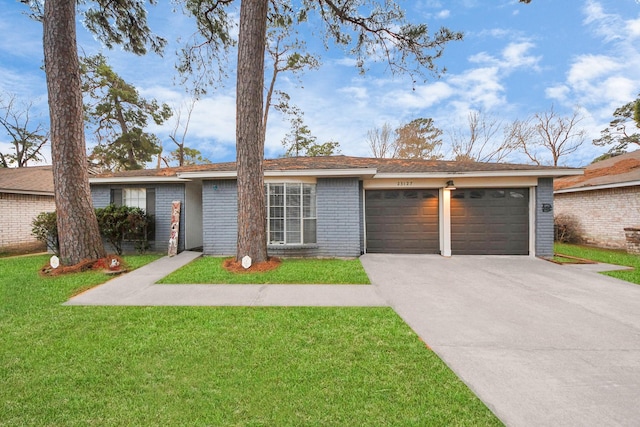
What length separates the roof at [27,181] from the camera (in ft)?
31.9

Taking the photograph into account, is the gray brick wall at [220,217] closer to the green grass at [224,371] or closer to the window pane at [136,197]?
the window pane at [136,197]

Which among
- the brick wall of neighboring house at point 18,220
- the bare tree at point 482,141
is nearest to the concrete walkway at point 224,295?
the brick wall of neighboring house at point 18,220

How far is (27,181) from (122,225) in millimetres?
7880

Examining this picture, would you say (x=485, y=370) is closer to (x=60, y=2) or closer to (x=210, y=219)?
(x=210, y=219)

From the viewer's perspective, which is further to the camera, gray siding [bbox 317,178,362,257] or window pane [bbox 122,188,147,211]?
window pane [bbox 122,188,147,211]

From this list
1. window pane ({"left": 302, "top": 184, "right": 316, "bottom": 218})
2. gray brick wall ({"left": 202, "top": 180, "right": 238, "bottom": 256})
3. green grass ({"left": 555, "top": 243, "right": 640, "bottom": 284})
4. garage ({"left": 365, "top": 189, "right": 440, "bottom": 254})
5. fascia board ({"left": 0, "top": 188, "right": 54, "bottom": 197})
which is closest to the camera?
green grass ({"left": 555, "top": 243, "right": 640, "bottom": 284})

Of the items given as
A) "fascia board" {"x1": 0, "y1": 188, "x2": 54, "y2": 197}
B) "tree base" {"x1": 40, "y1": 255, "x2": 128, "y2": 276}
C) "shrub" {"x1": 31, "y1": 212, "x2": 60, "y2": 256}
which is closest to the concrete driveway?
"tree base" {"x1": 40, "y1": 255, "x2": 128, "y2": 276}

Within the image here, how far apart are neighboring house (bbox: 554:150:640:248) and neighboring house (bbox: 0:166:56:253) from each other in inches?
882

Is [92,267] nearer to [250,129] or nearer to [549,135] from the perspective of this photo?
[250,129]

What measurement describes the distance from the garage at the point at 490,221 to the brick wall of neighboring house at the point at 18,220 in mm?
16157

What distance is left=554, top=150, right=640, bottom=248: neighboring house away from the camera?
876 cm

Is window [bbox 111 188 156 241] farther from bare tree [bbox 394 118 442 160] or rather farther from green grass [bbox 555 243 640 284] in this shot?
bare tree [bbox 394 118 442 160]

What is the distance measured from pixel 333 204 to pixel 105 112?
65.6ft

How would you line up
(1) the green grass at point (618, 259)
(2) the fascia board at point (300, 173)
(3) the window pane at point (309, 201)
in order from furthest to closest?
(3) the window pane at point (309, 201), (2) the fascia board at point (300, 173), (1) the green grass at point (618, 259)
